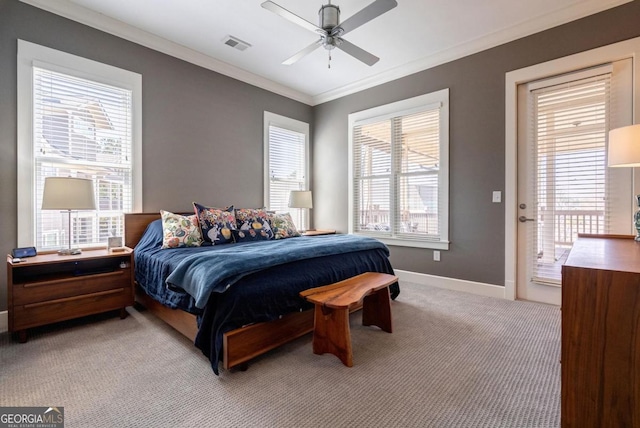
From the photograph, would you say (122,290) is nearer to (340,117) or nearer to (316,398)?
(316,398)

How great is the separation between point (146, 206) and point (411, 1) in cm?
334

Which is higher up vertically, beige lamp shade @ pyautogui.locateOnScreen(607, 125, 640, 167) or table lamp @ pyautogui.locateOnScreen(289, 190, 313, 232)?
beige lamp shade @ pyautogui.locateOnScreen(607, 125, 640, 167)

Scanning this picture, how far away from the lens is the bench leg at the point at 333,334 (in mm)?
1851

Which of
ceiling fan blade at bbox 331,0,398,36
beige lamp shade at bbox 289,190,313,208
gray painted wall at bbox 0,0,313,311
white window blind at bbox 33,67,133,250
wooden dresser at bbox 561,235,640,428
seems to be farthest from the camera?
beige lamp shade at bbox 289,190,313,208

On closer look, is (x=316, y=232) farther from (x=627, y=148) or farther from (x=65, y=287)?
(x=627, y=148)

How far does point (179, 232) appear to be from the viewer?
280 centimetres

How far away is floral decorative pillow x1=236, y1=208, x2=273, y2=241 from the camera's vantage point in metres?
3.21

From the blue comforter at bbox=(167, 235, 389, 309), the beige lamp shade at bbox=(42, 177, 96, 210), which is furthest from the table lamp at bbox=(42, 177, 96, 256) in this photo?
the blue comforter at bbox=(167, 235, 389, 309)

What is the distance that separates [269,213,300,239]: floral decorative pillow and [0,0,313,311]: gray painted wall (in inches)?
32.3

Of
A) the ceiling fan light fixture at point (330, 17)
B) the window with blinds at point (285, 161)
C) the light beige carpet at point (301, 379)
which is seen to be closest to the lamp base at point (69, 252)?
the light beige carpet at point (301, 379)

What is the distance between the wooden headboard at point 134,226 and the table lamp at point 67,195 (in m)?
0.52

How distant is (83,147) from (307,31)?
99.3 inches

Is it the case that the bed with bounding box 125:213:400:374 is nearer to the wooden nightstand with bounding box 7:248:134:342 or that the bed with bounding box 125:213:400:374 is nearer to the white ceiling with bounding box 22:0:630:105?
the wooden nightstand with bounding box 7:248:134:342

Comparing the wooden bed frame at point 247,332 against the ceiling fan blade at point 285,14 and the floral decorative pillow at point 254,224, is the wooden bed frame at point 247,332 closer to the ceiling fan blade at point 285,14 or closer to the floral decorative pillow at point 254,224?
the floral decorative pillow at point 254,224
